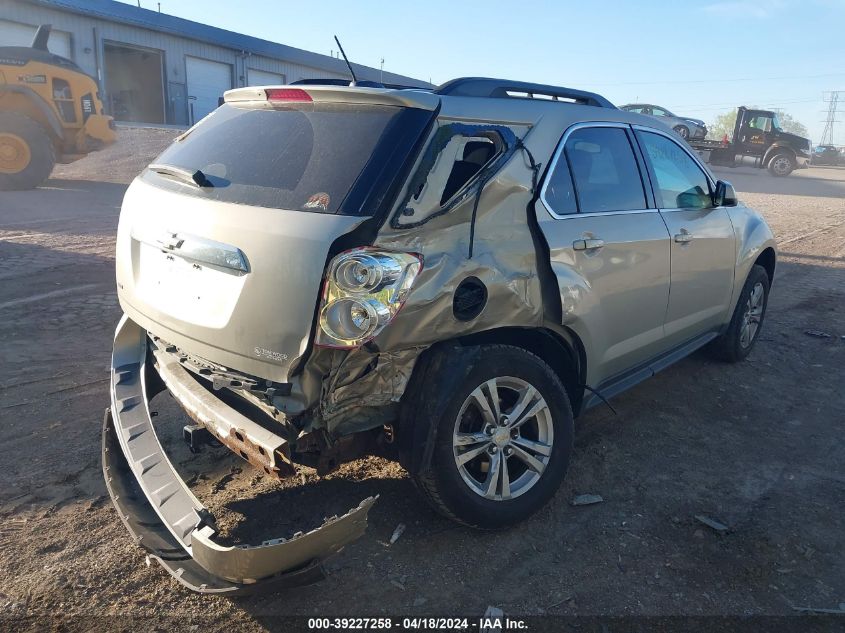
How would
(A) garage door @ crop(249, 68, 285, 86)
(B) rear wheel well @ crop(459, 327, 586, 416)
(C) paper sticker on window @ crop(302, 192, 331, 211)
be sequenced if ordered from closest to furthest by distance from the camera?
(C) paper sticker on window @ crop(302, 192, 331, 211) < (B) rear wheel well @ crop(459, 327, 586, 416) < (A) garage door @ crop(249, 68, 285, 86)

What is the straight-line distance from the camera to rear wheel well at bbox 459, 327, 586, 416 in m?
3.21

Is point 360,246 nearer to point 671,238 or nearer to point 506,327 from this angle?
point 506,327

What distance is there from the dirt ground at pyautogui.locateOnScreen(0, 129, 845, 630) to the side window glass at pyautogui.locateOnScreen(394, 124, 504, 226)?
1525 millimetres

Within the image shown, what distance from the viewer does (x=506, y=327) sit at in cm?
316

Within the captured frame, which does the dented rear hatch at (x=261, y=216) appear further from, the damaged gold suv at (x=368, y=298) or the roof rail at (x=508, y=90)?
the roof rail at (x=508, y=90)

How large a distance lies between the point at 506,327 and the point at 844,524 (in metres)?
1.96

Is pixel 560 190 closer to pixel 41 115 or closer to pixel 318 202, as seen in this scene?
pixel 318 202

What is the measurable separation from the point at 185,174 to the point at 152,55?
30.4 metres

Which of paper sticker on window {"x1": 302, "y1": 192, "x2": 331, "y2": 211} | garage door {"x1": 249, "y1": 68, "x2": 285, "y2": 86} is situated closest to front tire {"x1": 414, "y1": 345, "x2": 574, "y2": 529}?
paper sticker on window {"x1": 302, "y1": 192, "x2": 331, "y2": 211}

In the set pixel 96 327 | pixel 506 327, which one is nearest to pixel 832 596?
pixel 506 327

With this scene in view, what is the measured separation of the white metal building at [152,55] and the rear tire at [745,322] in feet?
81.1

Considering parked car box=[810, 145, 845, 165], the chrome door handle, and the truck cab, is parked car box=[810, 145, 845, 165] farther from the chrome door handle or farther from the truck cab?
the chrome door handle

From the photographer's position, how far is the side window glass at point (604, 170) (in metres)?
3.51

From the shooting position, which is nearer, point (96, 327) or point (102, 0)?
point (96, 327)
